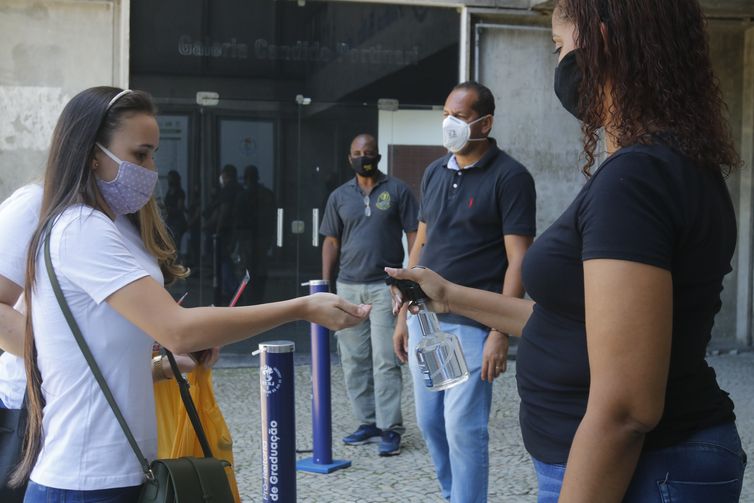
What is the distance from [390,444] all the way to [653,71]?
4831 mm

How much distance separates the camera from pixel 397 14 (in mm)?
10047

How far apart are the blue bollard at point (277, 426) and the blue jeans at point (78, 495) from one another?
89.8 inches

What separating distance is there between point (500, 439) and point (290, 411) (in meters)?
2.42

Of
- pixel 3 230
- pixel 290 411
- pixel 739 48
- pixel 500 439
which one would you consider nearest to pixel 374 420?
pixel 500 439

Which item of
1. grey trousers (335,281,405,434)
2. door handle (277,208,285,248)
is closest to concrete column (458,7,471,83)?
door handle (277,208,285,248)

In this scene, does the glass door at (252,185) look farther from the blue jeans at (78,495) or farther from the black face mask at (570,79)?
the black face mask at (570,79)

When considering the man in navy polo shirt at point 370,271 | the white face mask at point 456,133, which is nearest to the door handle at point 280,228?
the man in navy polo shirt at point 370,271

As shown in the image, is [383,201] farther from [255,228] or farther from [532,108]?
[532,108]

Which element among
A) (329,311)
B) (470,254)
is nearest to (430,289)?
(329,311)

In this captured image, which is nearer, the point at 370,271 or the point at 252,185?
the point at 370,271

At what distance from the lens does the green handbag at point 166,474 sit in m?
2.28

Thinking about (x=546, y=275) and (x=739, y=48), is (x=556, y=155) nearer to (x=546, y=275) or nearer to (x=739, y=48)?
(x=739, y=48)

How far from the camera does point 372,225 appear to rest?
7.12m

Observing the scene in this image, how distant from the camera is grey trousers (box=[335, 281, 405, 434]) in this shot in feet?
21.5
